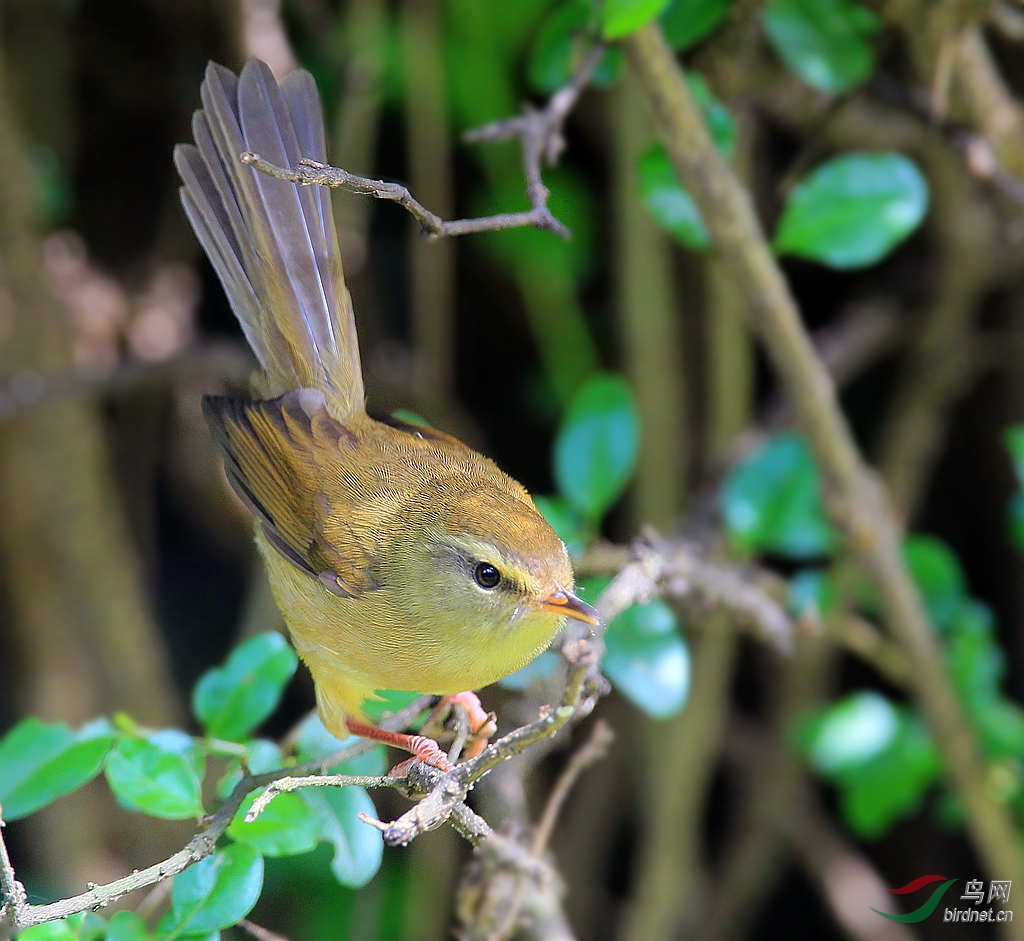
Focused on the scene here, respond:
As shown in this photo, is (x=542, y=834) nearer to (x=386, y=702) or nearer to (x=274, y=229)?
(x=386, y=702)

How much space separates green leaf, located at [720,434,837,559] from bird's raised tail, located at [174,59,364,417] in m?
0.98

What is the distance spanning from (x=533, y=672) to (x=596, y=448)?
24.4 inches

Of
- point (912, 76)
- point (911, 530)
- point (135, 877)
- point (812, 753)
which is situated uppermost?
point (912, 76)

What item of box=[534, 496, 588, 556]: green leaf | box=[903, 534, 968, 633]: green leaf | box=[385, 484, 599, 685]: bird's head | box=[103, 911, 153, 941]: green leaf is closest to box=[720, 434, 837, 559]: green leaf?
box=[903, 534, 968, 633]: green leaf

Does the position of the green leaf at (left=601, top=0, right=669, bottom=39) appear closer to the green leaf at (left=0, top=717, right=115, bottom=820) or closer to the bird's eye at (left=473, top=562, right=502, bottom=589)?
the bird's eye at (left=473, top=562, right=502, bottom=589)

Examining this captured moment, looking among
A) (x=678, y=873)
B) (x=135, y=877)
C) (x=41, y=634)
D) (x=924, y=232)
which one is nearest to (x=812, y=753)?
(x=678, y=873)

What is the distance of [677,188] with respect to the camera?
2.67 meters

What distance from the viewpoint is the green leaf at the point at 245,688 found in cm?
214

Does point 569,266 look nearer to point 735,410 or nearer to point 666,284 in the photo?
point 666,284

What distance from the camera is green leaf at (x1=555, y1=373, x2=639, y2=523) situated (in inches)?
104

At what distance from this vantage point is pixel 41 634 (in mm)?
3838

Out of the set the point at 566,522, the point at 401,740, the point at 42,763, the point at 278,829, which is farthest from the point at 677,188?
the point at 42,763

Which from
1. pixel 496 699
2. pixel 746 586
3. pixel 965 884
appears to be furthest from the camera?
pixel 965 884

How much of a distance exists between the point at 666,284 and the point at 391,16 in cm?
122
